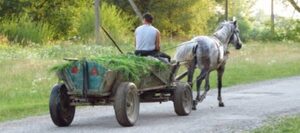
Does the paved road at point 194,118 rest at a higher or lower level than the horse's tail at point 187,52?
lower

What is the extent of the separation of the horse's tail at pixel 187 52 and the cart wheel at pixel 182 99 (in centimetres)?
171

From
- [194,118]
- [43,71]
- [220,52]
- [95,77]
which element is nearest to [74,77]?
[95,77]

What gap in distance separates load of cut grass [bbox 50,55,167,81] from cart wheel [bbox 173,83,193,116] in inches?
40.8

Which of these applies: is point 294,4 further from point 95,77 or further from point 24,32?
point 95,77

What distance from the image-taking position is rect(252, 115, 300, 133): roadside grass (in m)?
12.7

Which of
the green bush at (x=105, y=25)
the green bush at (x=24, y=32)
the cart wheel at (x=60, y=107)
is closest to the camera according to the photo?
the cart wheel at (x=60, y=107)

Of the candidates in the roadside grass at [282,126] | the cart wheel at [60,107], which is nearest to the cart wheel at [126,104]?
the cart wheel at [60,107]

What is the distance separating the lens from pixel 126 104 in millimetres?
13578

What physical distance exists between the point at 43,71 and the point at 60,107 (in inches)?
474

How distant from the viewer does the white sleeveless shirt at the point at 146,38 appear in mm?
15641

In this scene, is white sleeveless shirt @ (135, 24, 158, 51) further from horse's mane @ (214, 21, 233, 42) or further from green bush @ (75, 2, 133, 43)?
green bush @ (75, 2, 133, 43)

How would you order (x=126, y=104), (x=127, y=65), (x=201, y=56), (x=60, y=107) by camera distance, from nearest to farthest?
(x=126, y=104)
(x=127, y=65)
(x=60, y=107)
(x=201, y=56)

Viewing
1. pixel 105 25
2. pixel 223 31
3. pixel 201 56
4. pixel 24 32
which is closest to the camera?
pixel 201 56

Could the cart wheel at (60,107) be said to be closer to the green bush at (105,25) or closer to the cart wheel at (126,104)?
the cart wheel at (126,104)
